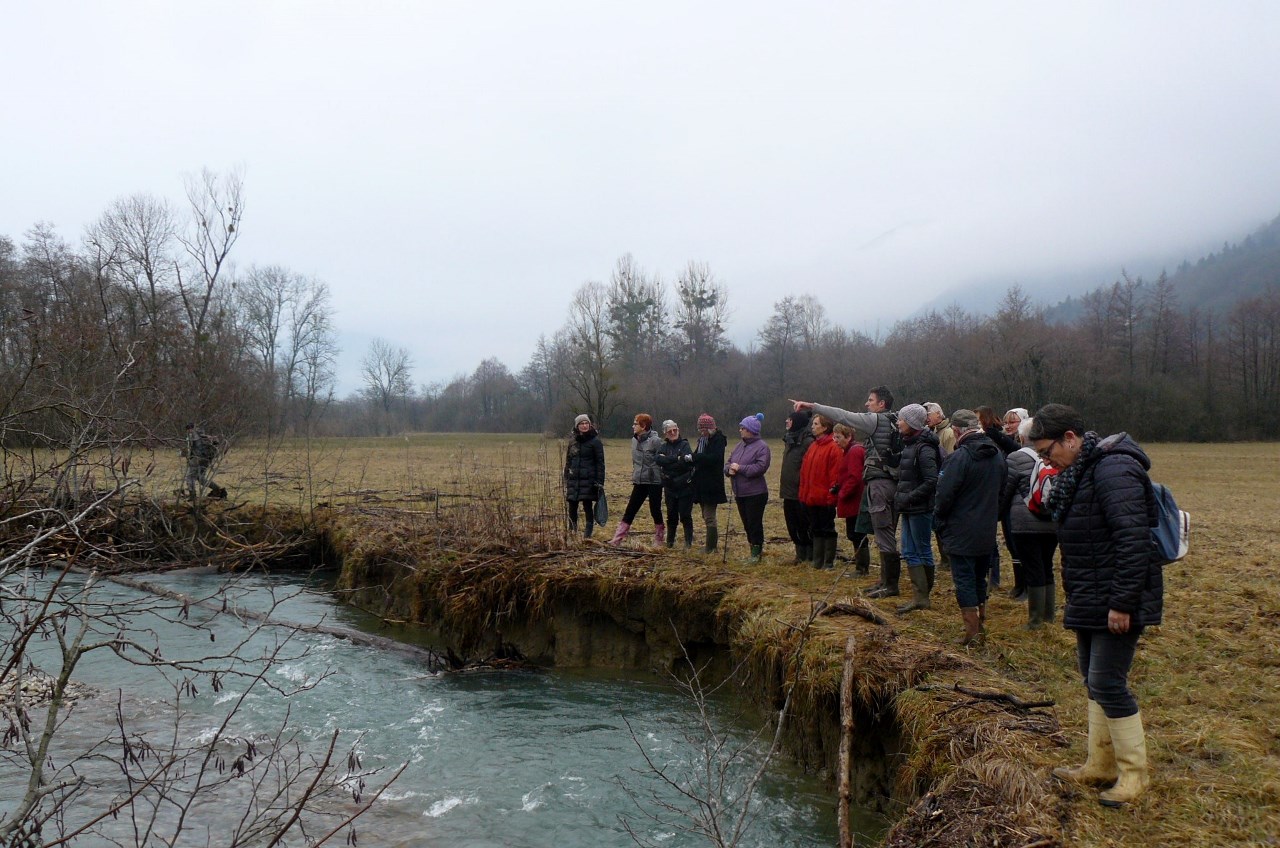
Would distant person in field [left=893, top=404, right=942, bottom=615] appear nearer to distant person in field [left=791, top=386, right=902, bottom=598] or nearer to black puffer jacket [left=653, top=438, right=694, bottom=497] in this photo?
distant person in field [left=791, top=386, right=902, bottom=598]

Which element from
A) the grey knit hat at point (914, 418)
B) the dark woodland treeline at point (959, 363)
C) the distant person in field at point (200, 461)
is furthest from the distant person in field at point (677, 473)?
the dark woodland treeline at point (959, 363)

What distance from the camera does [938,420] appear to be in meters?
8.18

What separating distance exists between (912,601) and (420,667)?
5.19 m

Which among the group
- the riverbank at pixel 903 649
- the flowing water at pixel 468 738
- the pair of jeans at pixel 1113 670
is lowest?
the flowing water at pixel 468 738

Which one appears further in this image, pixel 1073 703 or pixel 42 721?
pixel 42 721

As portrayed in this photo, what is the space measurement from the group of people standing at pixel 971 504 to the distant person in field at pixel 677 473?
0.02 meters

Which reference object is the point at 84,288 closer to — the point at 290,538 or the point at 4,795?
the point at 290,538

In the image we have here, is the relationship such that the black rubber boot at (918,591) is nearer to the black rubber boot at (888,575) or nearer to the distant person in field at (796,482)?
the black rubber boot at (888,575)

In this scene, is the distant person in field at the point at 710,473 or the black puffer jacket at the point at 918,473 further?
the distant person in field at the point at 710,473

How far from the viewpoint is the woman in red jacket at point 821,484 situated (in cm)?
857

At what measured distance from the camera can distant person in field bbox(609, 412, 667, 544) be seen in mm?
10422

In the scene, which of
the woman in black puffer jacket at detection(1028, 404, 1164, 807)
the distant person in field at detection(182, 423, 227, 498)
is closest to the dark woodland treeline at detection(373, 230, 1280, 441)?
the distant person in field at detection(182, 423, 227, 498)

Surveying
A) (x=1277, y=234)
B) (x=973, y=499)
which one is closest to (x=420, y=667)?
(x=973, y=499)

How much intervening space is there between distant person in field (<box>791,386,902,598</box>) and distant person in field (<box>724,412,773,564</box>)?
182cm
